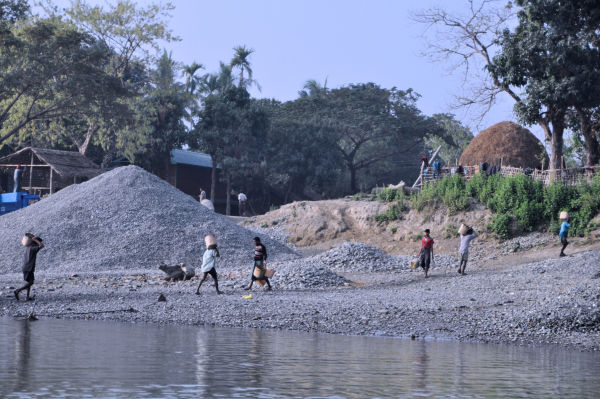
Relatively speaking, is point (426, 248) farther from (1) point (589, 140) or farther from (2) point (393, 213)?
(1) point (589, 140)

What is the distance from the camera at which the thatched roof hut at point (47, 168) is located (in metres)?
41.5

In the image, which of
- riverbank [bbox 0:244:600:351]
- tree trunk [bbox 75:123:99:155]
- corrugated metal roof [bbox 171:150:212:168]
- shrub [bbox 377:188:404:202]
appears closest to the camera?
riverbank [bbox 0:244:600:351]

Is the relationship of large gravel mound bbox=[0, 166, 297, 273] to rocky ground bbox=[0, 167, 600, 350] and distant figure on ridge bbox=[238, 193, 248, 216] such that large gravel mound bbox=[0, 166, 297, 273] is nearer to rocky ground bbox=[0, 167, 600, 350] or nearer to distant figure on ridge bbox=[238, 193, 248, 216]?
rocky ground bbox=[0, 167, 600, 350]

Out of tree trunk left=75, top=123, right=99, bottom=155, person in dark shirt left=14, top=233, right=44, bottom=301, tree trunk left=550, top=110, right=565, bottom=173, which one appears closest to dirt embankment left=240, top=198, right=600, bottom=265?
tree trunk left=550, top=110, right=565, bottom=173

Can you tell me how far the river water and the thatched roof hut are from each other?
30.8 metres

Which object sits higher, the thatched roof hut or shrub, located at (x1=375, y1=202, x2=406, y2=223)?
the thatched roof hut

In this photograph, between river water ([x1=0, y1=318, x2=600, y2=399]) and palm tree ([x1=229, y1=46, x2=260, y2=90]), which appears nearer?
river water ([x1=0, y1=318, x2=600, y2=399])

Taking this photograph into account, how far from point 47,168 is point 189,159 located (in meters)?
10.5

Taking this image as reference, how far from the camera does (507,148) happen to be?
3625cm

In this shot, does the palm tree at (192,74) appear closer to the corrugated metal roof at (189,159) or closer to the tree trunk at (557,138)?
the corrugated metal roof at (189,159)

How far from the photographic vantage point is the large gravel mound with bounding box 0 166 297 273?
80.5 ft

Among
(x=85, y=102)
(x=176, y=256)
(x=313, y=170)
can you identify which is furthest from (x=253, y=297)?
(x=313, y=170)

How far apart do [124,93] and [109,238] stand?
53.3ft

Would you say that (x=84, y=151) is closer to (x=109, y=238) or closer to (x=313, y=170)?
(x=313, y=170)
